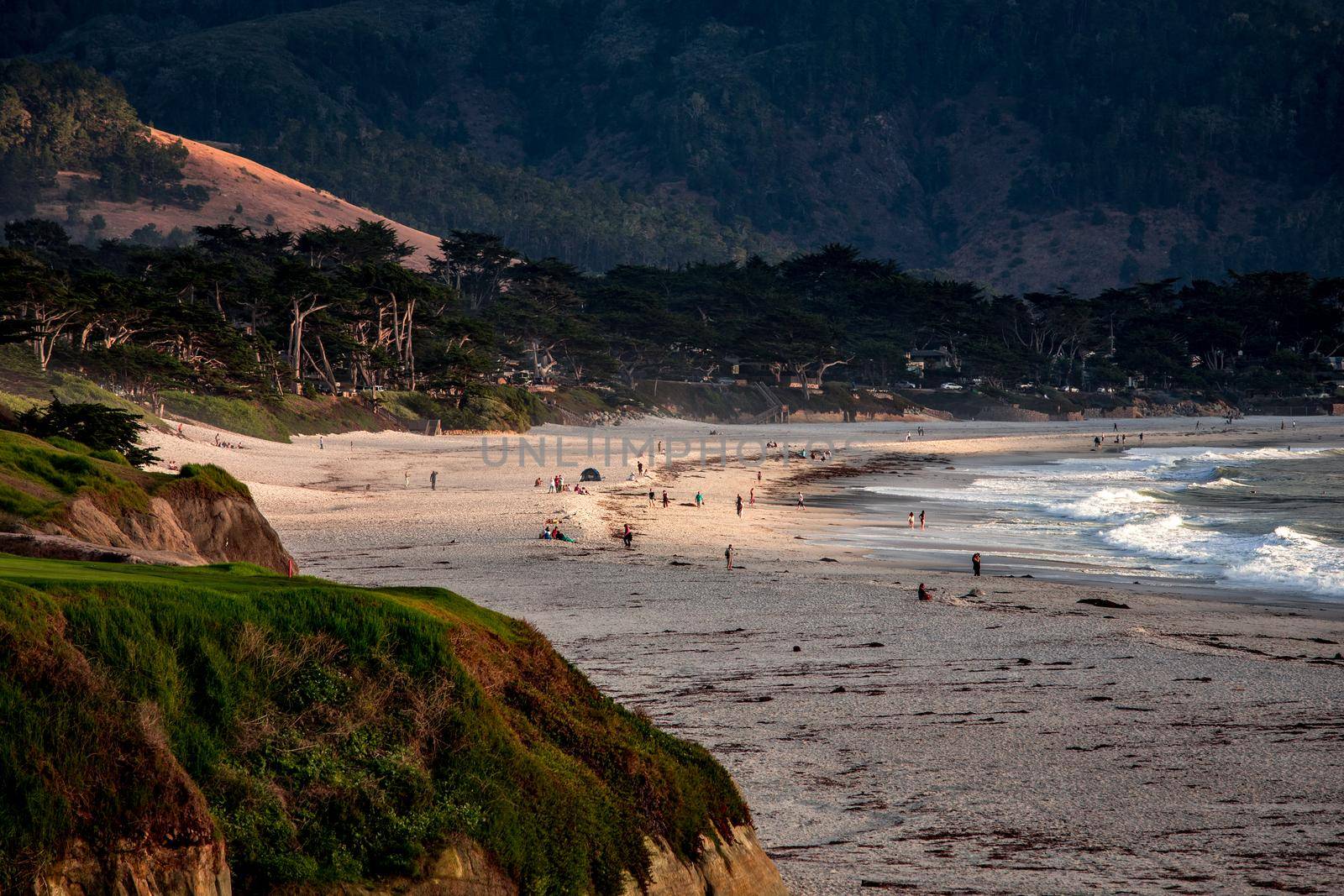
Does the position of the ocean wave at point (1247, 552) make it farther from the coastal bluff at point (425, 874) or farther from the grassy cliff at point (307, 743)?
the grassy cliff at point (307, 743)

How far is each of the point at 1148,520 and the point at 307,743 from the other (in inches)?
1697

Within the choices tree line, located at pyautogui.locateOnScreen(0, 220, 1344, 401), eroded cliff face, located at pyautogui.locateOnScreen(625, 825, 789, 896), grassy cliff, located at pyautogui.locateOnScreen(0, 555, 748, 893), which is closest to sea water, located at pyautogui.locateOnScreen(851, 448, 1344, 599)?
eroded cliff face, located at pyautogui.locateOnScreen(625, 825, 789, 896)

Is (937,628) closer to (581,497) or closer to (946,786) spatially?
(946,786)

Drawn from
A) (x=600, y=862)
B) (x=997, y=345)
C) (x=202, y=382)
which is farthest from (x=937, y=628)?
(x=997, y=345)

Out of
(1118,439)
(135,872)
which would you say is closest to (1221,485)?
(1118,439)

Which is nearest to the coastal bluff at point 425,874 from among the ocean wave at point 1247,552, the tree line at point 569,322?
the ocean wave at point 1247,552

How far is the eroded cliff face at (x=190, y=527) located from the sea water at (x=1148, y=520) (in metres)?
21.6

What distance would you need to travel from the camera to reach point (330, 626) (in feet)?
27.6

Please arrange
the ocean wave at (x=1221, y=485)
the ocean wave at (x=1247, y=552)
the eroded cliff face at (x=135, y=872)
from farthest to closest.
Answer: the ocean wave at (x=1221, y=485) < the ocean wave at (x=1247, y=552) < the eroded cliff face at (x=135, y=872)

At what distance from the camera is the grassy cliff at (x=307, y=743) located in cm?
653

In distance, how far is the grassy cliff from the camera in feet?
21.4

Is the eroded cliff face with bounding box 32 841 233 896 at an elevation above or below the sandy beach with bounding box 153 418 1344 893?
above

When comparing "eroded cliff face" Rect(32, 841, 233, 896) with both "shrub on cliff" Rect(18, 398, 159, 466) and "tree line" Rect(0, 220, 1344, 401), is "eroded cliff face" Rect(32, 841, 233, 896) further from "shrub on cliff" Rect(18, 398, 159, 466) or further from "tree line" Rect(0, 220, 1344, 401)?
"tree line" Rect(0, 220, 1344, 401)

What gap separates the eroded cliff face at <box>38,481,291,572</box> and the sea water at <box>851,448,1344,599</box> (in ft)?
70.8
